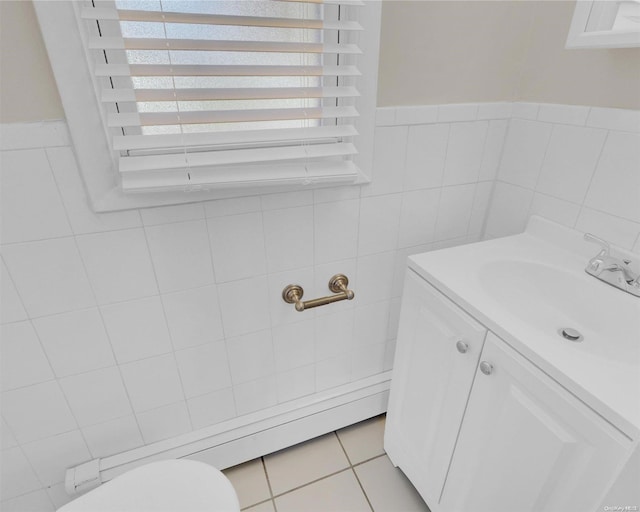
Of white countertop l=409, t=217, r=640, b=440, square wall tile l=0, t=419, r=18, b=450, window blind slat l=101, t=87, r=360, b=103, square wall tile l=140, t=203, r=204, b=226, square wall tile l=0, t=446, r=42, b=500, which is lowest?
square wall tile l=0, t=446, r=42, b=500

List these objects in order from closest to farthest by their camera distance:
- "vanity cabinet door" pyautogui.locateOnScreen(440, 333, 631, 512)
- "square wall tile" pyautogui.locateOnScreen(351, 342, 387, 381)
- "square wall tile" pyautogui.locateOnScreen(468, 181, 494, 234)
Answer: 1. "vanity cabinet door" pyautogui.locateOnScreen(440, 333, 631, 512)
2. "square wall tile" pyautogui.locateOnScreen(468, 181, 494, 234)
3. "square wall tile" pyautogui.locateOnScreen(351, 342, 387, 381)

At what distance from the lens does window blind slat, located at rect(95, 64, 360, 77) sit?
721 mm

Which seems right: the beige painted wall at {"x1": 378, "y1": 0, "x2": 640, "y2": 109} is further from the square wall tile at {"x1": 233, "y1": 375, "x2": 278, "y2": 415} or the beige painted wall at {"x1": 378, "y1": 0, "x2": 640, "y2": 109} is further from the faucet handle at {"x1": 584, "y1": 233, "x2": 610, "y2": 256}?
the square wall tile at {"x1": 233, "y1": 375, "x2": 278, "y2": 415}

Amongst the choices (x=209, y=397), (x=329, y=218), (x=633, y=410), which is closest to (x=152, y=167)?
(x=329, y=218)

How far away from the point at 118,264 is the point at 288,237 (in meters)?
0.45

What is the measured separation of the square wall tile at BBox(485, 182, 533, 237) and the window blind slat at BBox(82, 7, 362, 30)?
30.3 inches

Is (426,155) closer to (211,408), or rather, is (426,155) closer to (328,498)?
(211,408)

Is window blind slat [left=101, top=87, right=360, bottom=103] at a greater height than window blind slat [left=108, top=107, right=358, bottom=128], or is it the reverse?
window blind slat [left=101, top=87, right=360, bottom=103]

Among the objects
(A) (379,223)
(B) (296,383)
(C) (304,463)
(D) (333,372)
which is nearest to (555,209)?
(A) (379,223)

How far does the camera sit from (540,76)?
43.8 inches

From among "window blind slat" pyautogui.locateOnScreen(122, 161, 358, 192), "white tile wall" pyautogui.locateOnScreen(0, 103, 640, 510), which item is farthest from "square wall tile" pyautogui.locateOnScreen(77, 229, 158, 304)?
"window blind slat" pyautogui.locateOnScreen(122, 161, 358, 192)

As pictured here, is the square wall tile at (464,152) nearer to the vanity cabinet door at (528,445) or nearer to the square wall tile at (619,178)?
the square wall tile at (619,178)

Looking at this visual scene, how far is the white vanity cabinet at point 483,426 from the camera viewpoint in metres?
0.67

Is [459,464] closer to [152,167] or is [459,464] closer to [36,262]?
[152,167]
